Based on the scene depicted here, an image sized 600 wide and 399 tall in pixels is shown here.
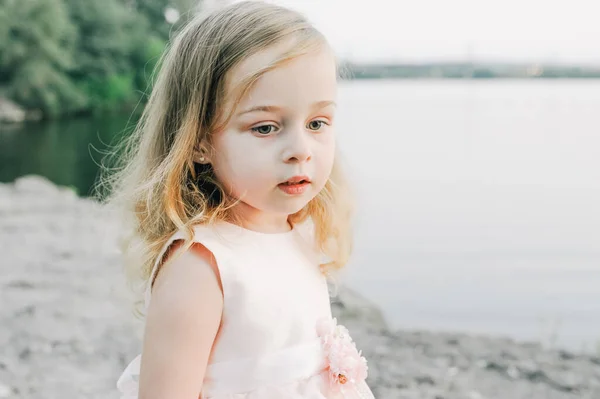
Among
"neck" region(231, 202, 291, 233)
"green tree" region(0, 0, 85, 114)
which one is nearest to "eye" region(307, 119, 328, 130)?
"neck" region(231, 202, 291, 233)

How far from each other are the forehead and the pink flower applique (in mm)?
519

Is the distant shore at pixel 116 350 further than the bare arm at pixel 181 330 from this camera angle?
Yes

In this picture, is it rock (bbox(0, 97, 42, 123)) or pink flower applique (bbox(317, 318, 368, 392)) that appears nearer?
pink flower applique (bbox(317, 318, 368, 392))

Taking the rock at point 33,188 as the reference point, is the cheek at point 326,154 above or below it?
above

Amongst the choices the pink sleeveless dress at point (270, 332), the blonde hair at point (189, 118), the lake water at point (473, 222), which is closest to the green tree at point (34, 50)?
the lake water at point (473, 222)

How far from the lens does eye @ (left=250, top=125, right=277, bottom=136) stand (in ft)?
4.92

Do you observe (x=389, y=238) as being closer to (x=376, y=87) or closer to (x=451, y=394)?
(x=451, y=394)

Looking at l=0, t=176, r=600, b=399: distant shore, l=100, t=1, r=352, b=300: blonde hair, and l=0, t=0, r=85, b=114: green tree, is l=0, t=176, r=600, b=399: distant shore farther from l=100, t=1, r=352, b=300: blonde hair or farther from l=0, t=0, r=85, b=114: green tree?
l=0, t=0, r=85, b=114: green tree

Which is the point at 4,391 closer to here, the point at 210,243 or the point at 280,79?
the point at 210,243

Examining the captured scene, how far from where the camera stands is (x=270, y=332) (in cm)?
154

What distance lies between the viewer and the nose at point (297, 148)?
1.49m

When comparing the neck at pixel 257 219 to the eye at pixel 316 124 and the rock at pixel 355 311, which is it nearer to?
the eye at pixel 316 124

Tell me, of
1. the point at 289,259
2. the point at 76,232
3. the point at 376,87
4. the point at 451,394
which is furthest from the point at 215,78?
the point at 376,87

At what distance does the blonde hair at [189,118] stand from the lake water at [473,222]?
1.81 ft
